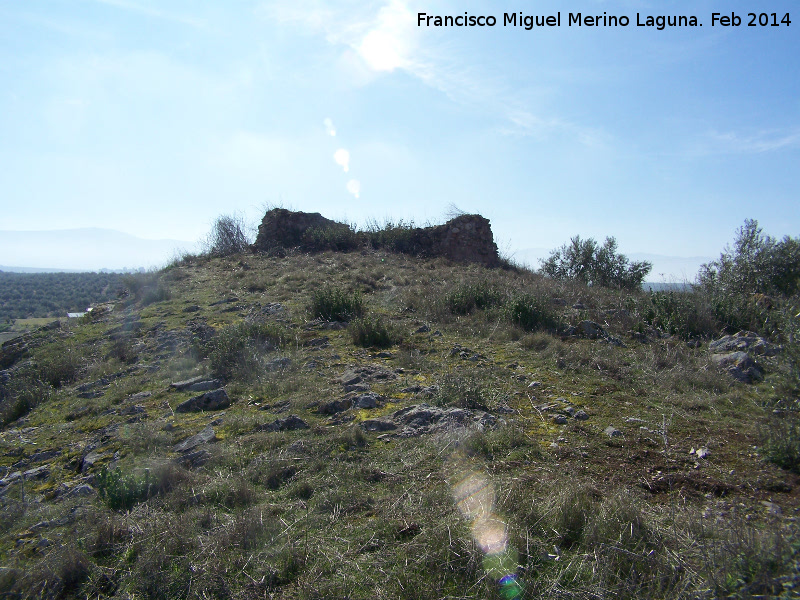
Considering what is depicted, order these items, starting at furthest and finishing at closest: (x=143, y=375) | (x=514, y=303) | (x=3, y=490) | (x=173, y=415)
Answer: (x=514, y=303), (x=143, y=375), (x=173, y=415), (x=3, y=490)

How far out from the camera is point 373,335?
21.1 ft

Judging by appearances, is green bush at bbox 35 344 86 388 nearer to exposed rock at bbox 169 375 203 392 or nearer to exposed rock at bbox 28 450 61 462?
exposed rock at bbox 169 375 203 392

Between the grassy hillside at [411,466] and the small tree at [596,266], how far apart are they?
791 cm

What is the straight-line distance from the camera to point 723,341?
5801 mm

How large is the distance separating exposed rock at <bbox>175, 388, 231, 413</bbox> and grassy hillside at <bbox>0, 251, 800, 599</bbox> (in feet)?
0.29

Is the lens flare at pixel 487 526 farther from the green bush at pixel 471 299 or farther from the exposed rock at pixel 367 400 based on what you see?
the green bush at pixel 471 299

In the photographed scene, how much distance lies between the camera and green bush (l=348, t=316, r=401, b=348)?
21.0 ft

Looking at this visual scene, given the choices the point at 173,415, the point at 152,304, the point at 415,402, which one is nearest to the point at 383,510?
the point at 415,402

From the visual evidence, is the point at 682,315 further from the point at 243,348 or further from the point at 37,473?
the point at 37,473

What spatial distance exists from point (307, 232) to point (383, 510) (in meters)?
14.8

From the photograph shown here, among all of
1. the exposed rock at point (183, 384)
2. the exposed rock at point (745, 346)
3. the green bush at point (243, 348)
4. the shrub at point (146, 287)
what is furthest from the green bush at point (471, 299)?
the shrub at point (146, 287)

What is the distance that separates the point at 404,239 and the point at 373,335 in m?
10.2

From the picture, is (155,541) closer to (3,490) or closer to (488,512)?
(488,512)

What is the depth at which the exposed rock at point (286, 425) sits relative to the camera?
391cm
